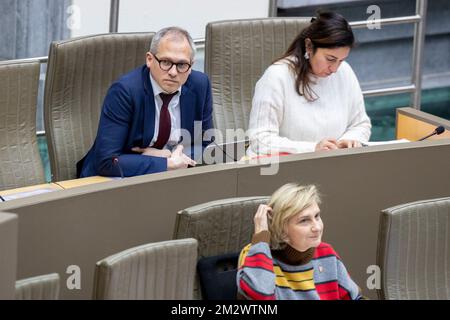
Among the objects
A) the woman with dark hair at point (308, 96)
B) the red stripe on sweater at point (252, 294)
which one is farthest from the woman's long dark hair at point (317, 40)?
the red stripe on sweater at point (252, 294)

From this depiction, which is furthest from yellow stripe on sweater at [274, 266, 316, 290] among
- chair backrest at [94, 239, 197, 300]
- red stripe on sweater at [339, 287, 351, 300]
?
chair backrest at [94, 239, 197, 300]

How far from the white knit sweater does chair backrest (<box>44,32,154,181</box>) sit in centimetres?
60

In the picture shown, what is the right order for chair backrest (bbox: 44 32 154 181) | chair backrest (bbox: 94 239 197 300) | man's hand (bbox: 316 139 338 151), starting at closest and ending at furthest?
chair backrest (bbox: 94 239 197 300) < man's hand (bbox: 316 139 338 151) < chair backrest (bbox: 44 32 154 181)

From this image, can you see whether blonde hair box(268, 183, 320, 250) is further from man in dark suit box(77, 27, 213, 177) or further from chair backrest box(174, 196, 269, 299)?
man in dark suit box(77, 27, 213, 177)

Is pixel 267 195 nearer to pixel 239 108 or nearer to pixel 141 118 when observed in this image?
pixel 141 118

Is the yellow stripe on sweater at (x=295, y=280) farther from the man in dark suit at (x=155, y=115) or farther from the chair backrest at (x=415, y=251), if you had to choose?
the man in dark suit at (x=155, y=115)

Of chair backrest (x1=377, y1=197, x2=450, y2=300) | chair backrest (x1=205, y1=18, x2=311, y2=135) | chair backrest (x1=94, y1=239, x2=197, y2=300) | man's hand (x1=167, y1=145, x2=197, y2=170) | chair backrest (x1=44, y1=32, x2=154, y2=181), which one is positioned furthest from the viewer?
chair backrest (x1=205, y1=18, x2=311, y2=135)

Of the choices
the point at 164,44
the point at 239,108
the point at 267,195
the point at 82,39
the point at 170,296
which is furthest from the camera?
the point at 239,108

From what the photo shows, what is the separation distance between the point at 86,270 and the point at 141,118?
3.13ft

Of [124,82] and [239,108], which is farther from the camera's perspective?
[239,108]

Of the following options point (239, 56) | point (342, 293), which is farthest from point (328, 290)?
point (239, 56)

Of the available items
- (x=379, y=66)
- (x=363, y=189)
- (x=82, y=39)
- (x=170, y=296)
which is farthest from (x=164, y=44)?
(x=379, y=66)

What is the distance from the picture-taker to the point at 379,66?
7262 mm

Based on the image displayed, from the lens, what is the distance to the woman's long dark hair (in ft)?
14.4
